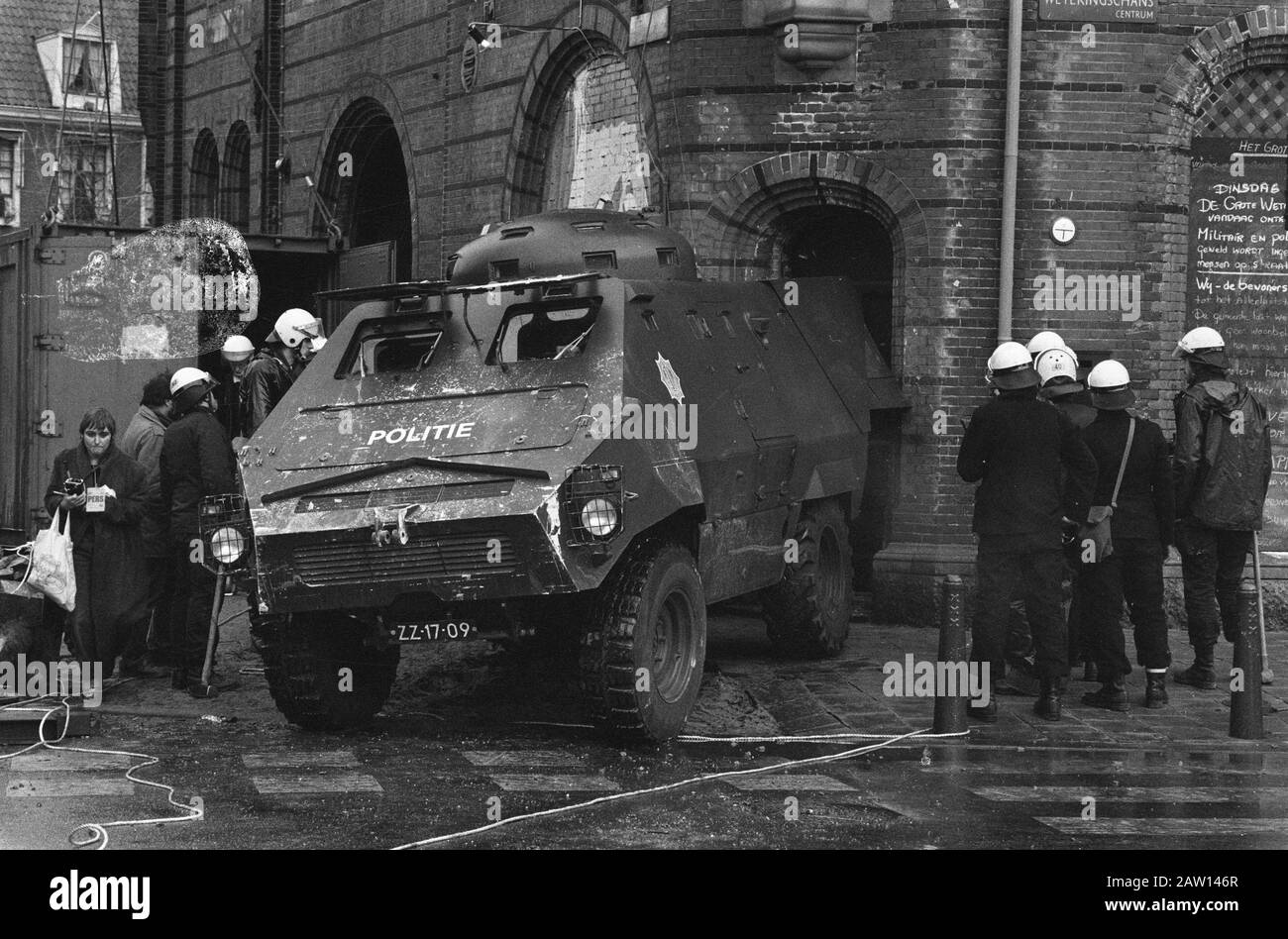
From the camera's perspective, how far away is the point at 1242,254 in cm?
1411

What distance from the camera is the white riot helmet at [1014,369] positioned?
10.2 m

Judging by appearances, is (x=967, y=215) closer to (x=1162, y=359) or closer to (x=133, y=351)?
(x=1162, y=359)

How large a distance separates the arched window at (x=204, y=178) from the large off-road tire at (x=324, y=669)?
17266 mm

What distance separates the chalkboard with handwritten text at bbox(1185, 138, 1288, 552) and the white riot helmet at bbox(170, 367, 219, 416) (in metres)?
7.63

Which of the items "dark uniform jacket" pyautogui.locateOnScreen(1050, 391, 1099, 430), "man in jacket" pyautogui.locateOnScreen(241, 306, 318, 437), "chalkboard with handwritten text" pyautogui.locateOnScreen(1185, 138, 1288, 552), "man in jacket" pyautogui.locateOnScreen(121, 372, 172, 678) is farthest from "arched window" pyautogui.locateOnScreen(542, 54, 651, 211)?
"dark uniform jacket" pyautogui.locateOnScreen(1050, 391, 1099, 430)

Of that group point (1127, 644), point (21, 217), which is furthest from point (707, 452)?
point (21, 217)

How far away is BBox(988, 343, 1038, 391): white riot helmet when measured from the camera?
10.2m

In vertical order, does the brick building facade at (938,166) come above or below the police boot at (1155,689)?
above

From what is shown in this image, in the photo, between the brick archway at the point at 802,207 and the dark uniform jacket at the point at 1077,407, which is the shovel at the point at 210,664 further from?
the brick archway at the point at 802,207

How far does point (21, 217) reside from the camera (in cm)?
4394

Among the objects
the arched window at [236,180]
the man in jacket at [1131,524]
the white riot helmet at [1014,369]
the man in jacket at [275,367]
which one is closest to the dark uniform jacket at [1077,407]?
the man in jacket at [1131,524]

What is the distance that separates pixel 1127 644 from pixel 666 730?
5245mm

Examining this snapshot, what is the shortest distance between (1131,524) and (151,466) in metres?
6.13

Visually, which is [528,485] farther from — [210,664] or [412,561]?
[210,664]
